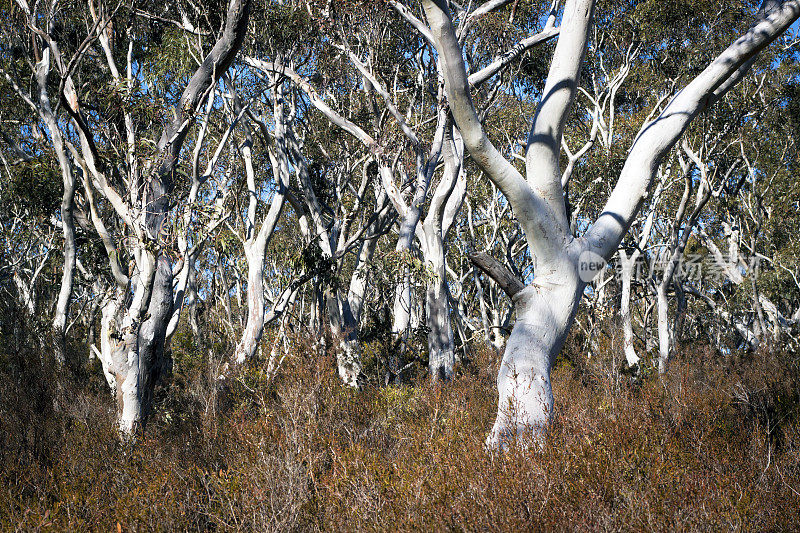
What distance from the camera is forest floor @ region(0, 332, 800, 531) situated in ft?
10.2

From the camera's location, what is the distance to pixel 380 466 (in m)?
3.86

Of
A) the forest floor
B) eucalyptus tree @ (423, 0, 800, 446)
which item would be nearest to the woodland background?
the forest floor

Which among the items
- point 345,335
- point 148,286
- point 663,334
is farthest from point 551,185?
point 663,334

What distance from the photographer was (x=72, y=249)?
992cm

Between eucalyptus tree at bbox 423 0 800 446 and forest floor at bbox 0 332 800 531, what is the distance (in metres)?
0.43

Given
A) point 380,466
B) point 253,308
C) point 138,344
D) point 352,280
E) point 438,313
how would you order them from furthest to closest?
point 352,280, point 253,308, point 438,313, point 138,344, point 380,466

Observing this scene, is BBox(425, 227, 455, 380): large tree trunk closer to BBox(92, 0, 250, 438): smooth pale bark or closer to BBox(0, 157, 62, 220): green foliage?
BBox(92, 0, 250, 438): smooth pale bark

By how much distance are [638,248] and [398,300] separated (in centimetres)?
573

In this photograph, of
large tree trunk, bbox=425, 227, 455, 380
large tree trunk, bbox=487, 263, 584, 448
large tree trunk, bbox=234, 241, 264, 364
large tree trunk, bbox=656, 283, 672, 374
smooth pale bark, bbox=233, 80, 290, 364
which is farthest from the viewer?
large tree trunk, bbox=656, 283, 672, 374

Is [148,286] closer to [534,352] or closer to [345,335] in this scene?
[534,352]

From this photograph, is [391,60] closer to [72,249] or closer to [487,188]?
[72,249]

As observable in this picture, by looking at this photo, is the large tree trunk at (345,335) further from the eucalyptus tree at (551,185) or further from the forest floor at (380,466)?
the eucalyptus tree at (551,185)

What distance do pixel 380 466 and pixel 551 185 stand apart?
2.25 m

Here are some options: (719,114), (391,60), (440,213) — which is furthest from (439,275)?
(719,114)
